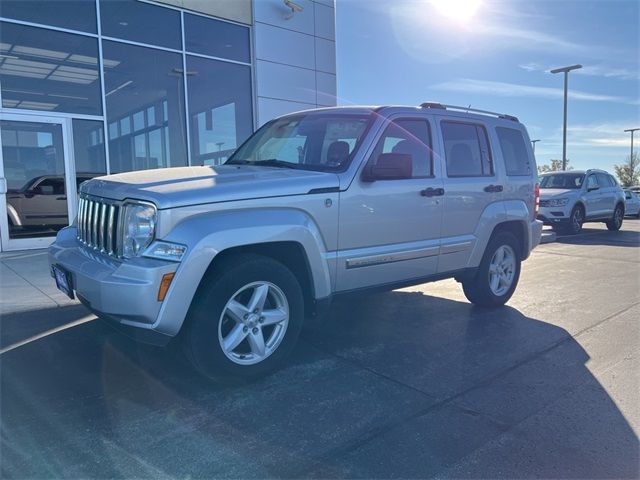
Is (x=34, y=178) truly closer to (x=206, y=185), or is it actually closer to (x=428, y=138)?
(x=206, y=185)

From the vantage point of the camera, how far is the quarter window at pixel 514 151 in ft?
18.8

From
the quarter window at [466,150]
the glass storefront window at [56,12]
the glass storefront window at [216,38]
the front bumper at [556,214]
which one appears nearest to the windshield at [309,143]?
the quarter window at [466,150]

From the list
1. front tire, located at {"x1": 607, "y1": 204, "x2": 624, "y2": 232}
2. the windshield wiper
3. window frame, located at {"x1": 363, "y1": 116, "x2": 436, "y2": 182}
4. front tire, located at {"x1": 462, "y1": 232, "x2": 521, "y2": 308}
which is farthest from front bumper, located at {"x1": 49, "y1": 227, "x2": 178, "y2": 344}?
front tire, located at {"x1": 607, "y1": 204, "x2": 624, "y2": 232}

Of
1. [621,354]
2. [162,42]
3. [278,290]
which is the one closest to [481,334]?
[621,354]

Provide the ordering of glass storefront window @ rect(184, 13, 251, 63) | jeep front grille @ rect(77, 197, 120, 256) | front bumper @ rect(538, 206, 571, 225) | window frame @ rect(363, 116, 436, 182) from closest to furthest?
jeep front grille @ rect(77, 197, 120, 256)
window frame @ rect(363, 116, 436, 182)
glass storefront window @ rect(184, 13, 251, 63)
front bumper @ rect(538, 206, 571, 225)

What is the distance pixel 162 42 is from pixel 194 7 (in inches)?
43.8

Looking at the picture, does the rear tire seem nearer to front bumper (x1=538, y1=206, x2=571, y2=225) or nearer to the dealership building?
front bumper (x1=538, y1=206, x2=571, y2=225)

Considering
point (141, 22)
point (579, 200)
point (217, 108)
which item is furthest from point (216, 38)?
point (579, 200)

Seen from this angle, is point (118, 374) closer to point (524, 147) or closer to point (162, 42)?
point (524, 147)

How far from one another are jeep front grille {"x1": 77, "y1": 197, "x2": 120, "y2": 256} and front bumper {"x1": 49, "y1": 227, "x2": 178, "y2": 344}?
15 centimetres

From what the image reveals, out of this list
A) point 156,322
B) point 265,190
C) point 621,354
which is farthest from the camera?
point 621,354

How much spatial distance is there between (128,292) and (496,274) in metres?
4.14

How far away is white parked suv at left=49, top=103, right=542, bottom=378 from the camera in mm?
3180

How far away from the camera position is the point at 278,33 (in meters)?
12.4
